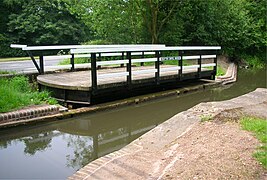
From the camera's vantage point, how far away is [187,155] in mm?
4266

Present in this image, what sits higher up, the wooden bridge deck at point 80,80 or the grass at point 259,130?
the wooden bridge deck at point 80,80

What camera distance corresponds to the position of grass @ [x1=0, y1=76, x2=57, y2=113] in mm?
6688

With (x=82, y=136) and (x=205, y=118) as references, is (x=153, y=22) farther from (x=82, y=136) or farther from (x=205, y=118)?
(x=82, y=136)

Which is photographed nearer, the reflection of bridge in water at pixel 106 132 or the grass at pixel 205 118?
the reflection of bridge in water at pixel 106 132

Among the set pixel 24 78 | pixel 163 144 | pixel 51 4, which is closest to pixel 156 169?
pixel 163 144

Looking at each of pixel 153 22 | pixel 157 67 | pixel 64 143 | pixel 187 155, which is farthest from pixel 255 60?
pixel 187 155

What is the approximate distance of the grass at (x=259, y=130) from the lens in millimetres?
4043

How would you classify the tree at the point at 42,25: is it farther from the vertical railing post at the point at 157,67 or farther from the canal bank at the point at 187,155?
the canal bank at the point at 187,155

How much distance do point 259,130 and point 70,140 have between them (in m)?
3.40

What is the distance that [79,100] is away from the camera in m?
7.79

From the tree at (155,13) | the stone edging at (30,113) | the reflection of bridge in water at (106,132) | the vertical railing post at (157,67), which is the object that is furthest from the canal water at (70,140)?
the tree at (155,13)

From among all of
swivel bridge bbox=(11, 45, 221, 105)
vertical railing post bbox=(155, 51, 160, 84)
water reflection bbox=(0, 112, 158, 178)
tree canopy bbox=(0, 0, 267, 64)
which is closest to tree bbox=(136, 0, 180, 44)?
tree canopy bbox=(0, 0, 267, 64)

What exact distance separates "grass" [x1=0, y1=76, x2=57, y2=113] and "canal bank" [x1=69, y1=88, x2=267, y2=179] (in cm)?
305

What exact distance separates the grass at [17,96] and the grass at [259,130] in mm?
4358
